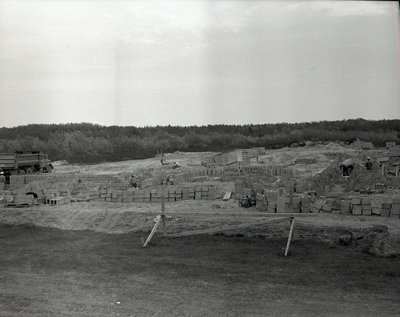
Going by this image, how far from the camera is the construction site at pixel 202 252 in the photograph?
732 centimetres

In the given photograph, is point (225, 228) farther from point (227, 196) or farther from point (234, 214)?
point (227, 196)

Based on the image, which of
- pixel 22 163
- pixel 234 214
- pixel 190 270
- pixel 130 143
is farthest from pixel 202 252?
pixel 130 143

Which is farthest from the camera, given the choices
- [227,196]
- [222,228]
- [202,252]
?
[227,196]

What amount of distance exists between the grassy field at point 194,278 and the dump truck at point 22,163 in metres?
11.4

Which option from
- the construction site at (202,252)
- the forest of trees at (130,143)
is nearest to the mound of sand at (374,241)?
the construction site at (202,252)

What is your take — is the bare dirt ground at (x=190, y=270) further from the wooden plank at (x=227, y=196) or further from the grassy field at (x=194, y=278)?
the wooden plank at (x=227, y=196)

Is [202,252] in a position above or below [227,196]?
below

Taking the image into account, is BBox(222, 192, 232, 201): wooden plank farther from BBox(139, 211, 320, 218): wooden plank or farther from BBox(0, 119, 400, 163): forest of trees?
BBox(0, 119, 400, 163): forest of trees

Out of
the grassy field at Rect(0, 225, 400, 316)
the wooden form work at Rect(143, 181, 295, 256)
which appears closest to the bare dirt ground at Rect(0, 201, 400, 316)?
the grassy field at Rect(0, 225, 400, 316)

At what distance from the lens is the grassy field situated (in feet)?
→ 23.1

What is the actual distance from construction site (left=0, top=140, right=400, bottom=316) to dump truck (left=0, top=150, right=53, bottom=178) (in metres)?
5.89

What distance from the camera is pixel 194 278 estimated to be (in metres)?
8.45

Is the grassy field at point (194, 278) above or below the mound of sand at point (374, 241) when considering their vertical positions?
below

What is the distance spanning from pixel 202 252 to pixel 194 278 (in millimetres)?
1591
